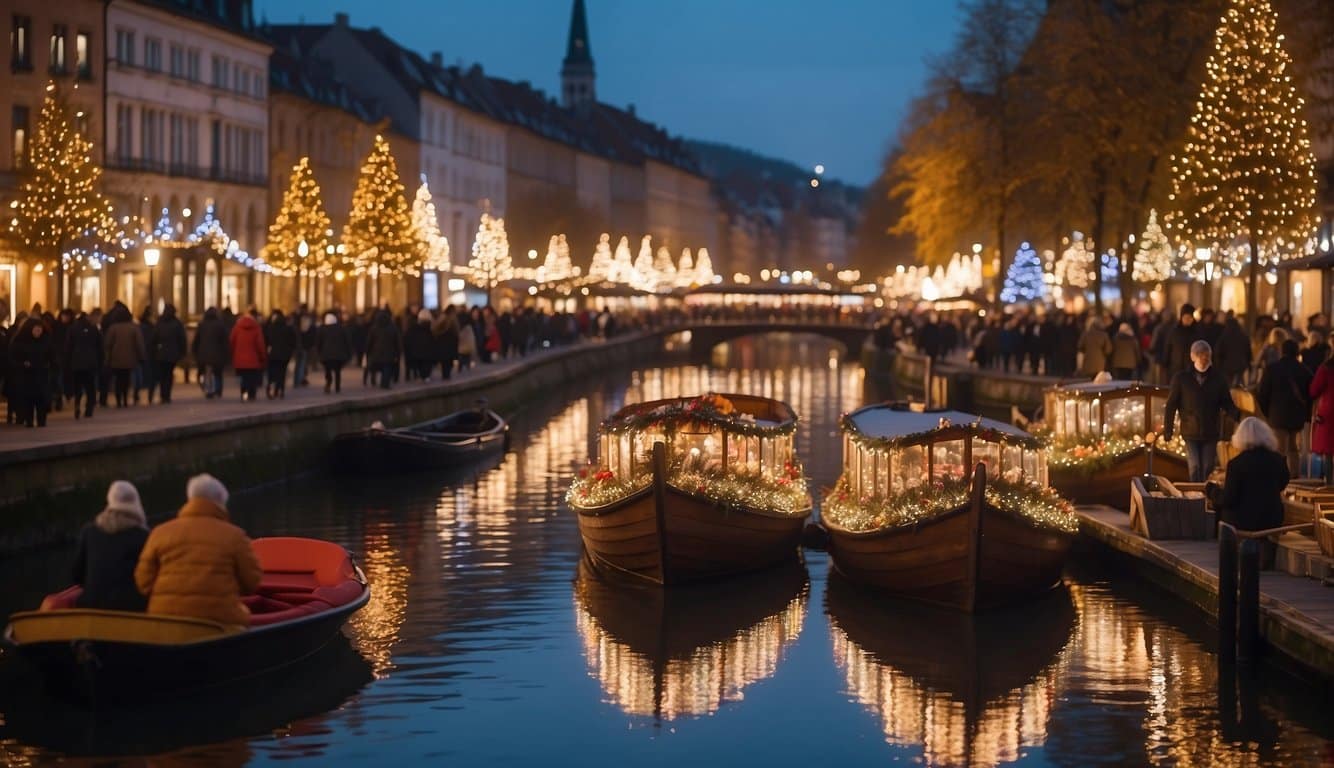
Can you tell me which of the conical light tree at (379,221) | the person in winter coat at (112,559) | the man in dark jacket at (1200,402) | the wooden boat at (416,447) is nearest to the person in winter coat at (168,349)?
the wooden boat at (416,447)

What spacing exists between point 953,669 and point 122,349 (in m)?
21.3

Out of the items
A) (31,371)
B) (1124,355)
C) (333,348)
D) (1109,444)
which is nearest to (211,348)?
(333,348)

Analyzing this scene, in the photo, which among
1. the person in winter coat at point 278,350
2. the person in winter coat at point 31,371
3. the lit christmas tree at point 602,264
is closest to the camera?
the person in winter coat at point 31,371

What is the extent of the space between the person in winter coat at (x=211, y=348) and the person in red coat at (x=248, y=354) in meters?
0.65

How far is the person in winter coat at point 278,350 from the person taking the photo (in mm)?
43125

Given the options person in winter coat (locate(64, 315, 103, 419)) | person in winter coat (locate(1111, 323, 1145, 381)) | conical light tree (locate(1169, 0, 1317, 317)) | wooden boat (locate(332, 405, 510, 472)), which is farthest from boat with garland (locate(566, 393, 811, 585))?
conical light tree (locate(1169, 0, 1317, 317))

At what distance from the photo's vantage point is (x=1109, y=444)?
31.6 m

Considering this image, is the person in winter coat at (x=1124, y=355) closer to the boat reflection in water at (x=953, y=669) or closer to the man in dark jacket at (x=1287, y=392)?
the man in dark jacket at (x=1287, y=392)

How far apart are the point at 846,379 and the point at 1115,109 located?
28.4 m

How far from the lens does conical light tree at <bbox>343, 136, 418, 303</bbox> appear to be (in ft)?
230

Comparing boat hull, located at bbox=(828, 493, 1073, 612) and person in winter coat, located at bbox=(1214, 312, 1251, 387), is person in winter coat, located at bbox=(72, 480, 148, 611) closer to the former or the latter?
boat hull, located at bbox=(828, 493, 1073, 612)

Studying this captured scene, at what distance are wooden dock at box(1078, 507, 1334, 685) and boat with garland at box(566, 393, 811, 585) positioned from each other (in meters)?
3.54

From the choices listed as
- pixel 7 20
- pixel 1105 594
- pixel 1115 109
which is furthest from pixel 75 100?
pixel 1105 594

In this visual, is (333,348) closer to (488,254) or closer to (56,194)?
(56,194)
